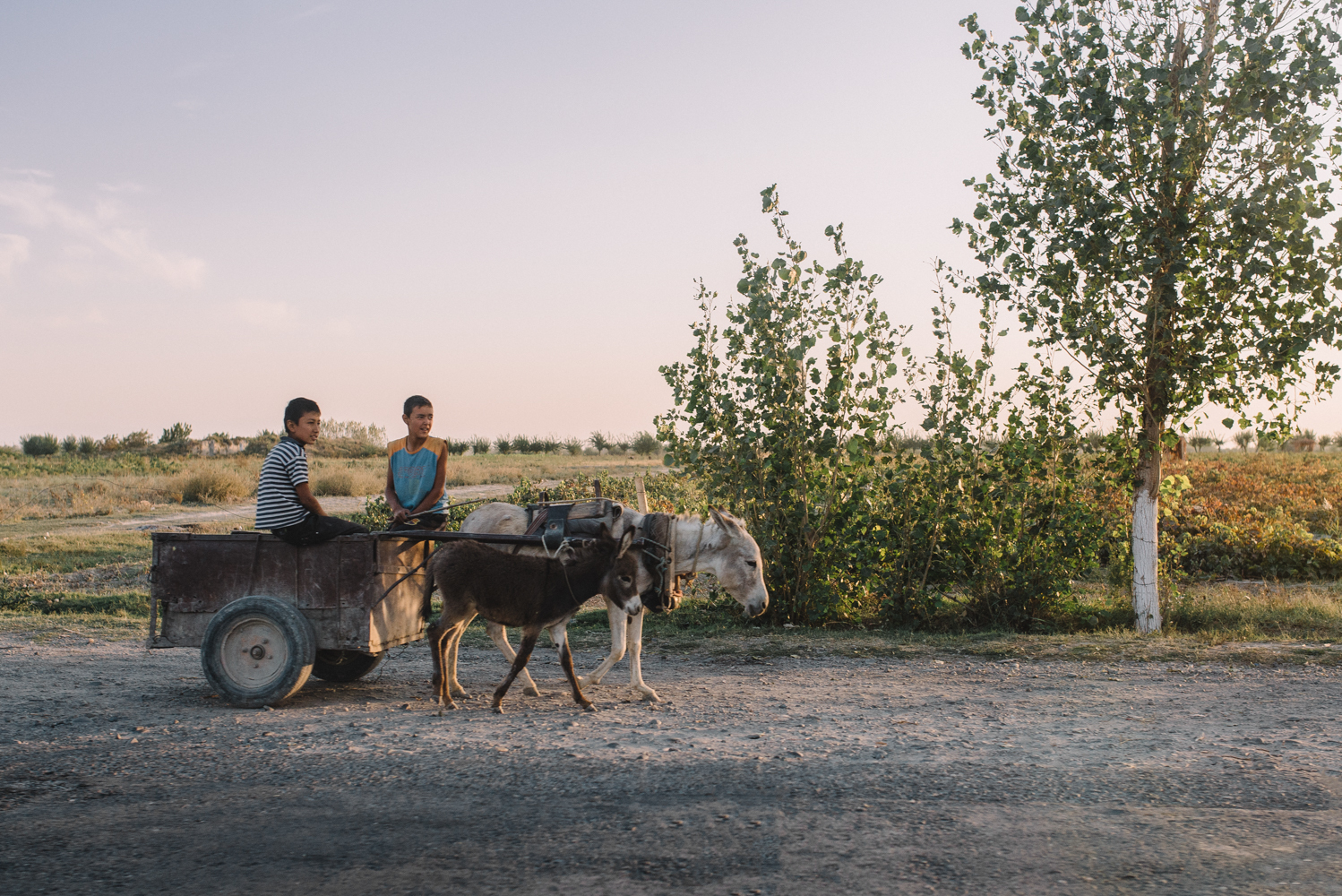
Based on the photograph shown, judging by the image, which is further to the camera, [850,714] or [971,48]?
[971,48]

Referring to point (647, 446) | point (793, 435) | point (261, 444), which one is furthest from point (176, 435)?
point (793, 435)

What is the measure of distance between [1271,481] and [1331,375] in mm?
17659

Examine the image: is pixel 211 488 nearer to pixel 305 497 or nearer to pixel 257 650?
pixel 257 650

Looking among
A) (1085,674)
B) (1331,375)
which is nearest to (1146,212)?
(1331,375)

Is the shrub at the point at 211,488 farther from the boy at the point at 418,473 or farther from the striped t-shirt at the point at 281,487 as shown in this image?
the striped t-shirt at the point at 281,487

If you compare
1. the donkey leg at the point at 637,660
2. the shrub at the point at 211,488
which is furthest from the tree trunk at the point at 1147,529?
the shrub at the point at 211,488

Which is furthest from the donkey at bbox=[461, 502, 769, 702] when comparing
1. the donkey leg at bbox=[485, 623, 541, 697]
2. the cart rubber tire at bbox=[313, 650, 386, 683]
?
the cart rubber tire at bbox=[313, 650, 386, 683]

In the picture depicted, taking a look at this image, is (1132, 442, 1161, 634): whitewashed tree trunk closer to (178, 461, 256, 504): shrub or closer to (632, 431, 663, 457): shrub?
(178, 461, 256, 504): shrub

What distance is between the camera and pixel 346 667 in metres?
8.54

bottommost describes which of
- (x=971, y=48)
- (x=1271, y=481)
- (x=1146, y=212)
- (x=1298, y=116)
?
(x=1271, y=481)

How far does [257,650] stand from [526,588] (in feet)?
6.78

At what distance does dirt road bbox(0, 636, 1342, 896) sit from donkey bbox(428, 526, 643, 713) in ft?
1.72

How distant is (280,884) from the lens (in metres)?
4.16

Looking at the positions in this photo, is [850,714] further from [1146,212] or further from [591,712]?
[1146,212]
